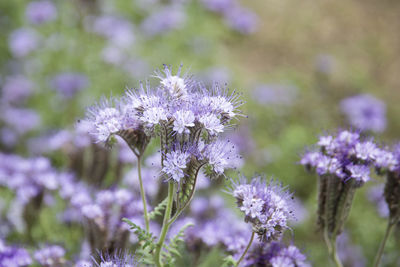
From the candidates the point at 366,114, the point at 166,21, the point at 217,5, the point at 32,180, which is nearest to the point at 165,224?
the point at 32,180

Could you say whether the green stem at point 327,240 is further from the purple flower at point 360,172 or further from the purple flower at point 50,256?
the purple flower at point 50,256

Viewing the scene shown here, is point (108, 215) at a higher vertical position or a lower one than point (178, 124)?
Answer: higher

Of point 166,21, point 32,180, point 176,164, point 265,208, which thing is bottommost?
point 265,208

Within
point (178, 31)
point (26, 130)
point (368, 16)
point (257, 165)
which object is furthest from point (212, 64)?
point (368, 16)

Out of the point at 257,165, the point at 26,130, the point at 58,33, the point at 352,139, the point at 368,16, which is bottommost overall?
the point at 352,139

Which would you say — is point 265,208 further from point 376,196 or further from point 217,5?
point 217,5

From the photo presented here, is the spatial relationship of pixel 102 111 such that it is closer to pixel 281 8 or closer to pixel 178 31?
pixel 178 31
